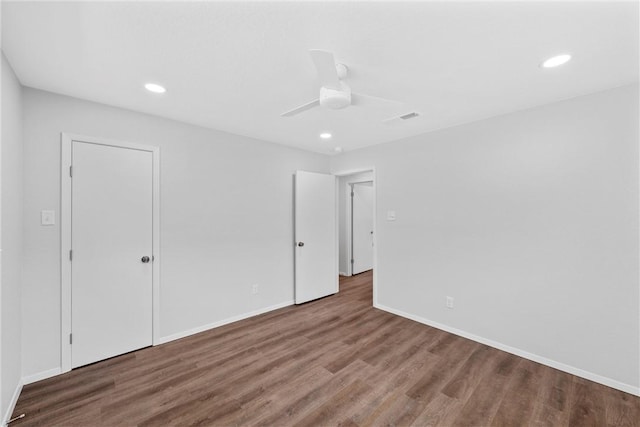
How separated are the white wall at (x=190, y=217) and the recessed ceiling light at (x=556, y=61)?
2.97 meters

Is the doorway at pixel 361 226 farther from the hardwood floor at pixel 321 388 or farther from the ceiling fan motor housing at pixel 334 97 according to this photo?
the ceiling fan motor housing at pixel 334 97

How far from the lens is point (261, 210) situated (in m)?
3.61

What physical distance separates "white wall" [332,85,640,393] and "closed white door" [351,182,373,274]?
2204 millimetres

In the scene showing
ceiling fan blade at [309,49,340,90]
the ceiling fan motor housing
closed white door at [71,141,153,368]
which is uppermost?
ceiling fan blade at [309,49,340,90]

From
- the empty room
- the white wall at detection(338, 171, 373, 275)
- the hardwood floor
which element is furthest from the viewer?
the white wall at detection(338, 171, 373, 275)

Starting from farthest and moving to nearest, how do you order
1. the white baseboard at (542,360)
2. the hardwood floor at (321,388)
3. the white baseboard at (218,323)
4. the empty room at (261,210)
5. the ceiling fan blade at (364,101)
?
the white baseboard at (218,323)
the ceiling fan blade at (364,101)
the white baseboard at (542,360)
the hardwood floor at (321,388)
the empty room at (261,210)

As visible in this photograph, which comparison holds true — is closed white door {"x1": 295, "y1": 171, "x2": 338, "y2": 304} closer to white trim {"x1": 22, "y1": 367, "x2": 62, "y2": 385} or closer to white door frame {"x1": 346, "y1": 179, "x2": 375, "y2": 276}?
white door frame {"x1": 346, "y1": 179, "x2": 375, "y2": 276}

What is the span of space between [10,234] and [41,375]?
1252 millimetres

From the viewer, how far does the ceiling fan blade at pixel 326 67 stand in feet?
4.24

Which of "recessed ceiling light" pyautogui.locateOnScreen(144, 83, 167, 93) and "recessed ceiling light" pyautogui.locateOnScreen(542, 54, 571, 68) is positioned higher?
"recessed ceiling light" pyautogui.locateOnScreen(144, 83, 167, 93)

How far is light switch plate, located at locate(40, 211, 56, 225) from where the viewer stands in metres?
2.14

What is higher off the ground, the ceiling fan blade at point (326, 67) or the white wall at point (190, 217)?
the ceiling fan blade at point (326, 67)

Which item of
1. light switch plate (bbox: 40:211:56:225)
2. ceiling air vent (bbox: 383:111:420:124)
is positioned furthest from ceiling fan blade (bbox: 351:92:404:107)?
light switch plate (bbox: 40:211:56:225)

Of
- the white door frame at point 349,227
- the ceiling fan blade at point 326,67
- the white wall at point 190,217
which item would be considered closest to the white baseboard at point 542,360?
the white wall at point 190,217
